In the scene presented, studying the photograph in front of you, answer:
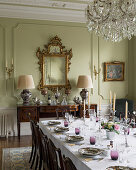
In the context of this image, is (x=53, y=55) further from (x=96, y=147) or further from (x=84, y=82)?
(x=96, y=147)

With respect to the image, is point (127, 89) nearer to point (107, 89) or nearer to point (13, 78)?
point (107, 89)

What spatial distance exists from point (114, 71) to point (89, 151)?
4.79 meters

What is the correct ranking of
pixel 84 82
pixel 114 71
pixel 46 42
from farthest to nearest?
pixel 114 71
pixel 46 42
pixel 84 82

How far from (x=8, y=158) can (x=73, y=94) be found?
2.79 metres

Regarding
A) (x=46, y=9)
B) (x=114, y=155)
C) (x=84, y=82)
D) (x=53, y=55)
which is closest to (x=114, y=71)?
(x=84, y=82)

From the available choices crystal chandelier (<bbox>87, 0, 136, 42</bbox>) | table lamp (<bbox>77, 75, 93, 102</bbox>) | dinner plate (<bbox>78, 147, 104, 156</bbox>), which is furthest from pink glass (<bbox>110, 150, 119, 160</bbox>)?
table lamp (<bbox>77, 75, 93, 102</bbox>)

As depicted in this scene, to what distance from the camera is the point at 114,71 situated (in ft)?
22.9

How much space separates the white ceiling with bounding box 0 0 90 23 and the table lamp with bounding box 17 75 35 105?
1663 mm

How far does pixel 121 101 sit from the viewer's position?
6859 millimetres

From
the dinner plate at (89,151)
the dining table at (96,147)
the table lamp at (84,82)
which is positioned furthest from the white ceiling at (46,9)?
the dinner plate at (89,151)

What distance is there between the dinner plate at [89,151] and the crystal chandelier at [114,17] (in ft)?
6.34

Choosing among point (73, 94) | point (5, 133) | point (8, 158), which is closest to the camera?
point (8, 158)

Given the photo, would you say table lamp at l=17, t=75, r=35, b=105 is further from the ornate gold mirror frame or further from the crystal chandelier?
the crystal chandelier

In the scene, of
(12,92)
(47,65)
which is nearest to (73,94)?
(47,65)
